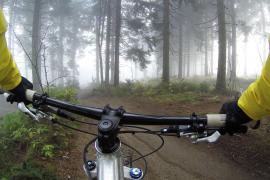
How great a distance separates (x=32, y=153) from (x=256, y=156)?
5.92 metres

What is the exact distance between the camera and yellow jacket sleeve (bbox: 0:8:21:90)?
5.97 ft

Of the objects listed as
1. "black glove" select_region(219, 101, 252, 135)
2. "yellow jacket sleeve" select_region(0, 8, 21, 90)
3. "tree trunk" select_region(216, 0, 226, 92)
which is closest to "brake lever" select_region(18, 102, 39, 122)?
"yellow jacket sleeve" select_region(0, 8, 21, 90)

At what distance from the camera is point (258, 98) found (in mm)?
1736

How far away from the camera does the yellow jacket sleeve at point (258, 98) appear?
1638 millimetres

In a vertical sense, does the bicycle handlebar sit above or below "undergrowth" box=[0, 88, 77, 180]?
above

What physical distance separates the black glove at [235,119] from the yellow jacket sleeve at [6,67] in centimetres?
150

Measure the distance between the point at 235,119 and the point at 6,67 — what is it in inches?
62.8

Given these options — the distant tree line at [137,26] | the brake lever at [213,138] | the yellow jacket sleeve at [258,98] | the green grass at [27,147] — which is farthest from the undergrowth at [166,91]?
the yellow jacket sleeve at [258,98]

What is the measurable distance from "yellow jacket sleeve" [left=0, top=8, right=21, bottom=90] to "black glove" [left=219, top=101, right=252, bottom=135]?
1504 millimetres

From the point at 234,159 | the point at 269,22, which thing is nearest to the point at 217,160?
the point at 234,159

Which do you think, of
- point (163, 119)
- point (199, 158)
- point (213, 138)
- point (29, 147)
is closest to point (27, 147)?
point (29, 147)

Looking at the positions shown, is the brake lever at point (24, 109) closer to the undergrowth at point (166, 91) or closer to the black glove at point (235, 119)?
the black glove at point (235, 119)

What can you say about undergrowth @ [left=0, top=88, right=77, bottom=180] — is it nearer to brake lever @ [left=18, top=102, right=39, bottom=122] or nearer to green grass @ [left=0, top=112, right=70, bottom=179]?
green grass @ [left=0, top=112, right=70, bottom=179]

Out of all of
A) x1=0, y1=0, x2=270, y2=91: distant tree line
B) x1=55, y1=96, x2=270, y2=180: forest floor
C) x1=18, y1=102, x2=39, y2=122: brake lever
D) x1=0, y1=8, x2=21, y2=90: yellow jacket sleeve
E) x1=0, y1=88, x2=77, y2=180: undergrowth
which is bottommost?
x1=55, y1=96, x2=270, y2=180: forest floor
